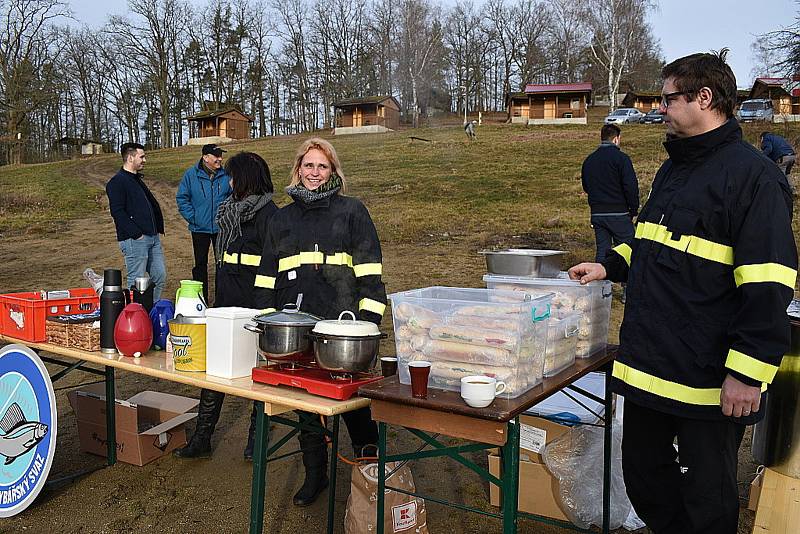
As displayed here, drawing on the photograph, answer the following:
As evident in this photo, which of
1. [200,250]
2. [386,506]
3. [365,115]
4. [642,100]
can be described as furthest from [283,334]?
[642,100]

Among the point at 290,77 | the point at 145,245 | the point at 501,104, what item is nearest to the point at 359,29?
the point at 290,77

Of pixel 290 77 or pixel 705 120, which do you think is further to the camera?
pixel 290 77

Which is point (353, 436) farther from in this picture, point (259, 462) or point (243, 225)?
point (243, 225)

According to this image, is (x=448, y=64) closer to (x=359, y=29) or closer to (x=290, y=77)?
(x=359, y=29)

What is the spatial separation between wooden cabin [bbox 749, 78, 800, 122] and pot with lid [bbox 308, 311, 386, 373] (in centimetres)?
3259

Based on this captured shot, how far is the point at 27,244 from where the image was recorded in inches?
552

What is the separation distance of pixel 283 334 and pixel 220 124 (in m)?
42.5

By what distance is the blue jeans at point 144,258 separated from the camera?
6.88 meters

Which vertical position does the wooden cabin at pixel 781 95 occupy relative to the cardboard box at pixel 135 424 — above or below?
above

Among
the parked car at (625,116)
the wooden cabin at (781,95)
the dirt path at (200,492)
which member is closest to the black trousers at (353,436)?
the dirt path at (200,492)

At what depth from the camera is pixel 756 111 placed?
106ft

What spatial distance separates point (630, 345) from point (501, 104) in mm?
53955

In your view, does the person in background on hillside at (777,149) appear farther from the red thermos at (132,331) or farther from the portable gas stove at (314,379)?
the red thermos at (132,331)

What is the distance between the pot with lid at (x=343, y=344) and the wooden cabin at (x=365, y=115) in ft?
127
